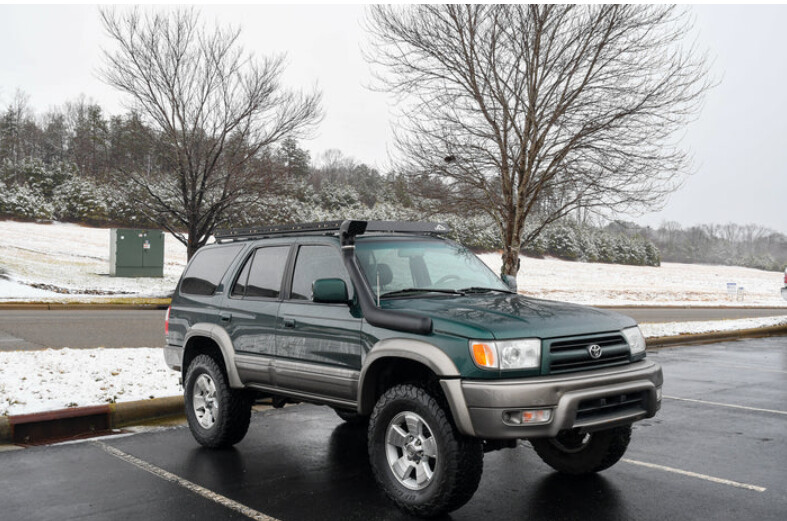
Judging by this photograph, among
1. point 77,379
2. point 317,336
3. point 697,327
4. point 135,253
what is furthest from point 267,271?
point 135,253

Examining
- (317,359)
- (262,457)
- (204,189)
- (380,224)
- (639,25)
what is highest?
(639,25)

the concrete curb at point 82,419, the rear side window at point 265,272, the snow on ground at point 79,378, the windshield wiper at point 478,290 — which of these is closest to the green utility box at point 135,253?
the snow on ground at point 79,378

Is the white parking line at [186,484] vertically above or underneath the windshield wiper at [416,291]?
underneath

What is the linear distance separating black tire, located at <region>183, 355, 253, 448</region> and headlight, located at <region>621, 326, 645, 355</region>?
3208 millimetres

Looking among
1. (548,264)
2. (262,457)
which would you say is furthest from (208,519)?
(548,264)

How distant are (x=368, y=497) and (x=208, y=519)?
43.2 inches

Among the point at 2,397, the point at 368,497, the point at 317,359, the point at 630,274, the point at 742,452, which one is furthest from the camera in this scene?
the point at 630,274

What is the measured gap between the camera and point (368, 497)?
490cm

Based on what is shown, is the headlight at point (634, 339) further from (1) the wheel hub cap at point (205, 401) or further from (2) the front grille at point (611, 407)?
(1) the wheel hub cap at point (205, 401)

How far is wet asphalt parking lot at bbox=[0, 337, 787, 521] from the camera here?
4.58 m

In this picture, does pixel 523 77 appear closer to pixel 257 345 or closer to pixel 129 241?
pixel 257 345

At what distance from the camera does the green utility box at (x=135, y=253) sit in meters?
31.1

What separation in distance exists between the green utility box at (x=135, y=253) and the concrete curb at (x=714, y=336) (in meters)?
22.9

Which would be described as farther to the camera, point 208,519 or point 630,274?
point 630,274
